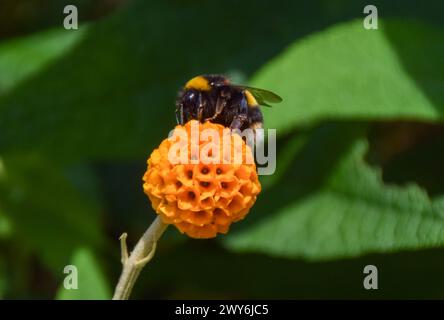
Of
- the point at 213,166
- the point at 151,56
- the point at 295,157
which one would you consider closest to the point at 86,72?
the point at 151,56

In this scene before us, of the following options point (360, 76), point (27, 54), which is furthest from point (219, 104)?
point (27, 54)

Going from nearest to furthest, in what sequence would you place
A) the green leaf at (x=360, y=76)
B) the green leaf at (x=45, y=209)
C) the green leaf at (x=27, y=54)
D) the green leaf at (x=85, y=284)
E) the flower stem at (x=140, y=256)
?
the flower stem at (x=140, y=256) → the green leaf at (x=85, y=284) → the green leaf at (x=360, y=76) → the green leaf at (x=45, y=209) → the green leaf at (x=27, y=54)

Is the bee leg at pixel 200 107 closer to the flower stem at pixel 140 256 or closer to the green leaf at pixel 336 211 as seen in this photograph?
the flower stem at pixel 140 256

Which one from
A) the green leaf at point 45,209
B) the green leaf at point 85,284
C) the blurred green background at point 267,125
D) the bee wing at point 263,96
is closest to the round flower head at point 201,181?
the bee wing at point 263,96
